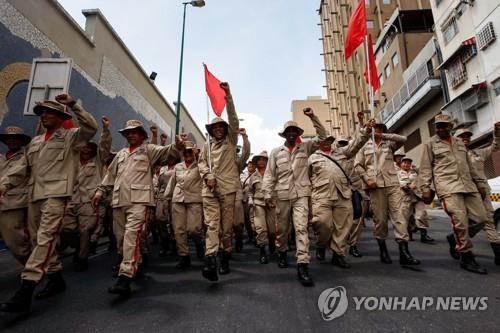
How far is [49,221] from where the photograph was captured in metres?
3.09

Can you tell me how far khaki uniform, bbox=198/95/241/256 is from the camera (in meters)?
4.02

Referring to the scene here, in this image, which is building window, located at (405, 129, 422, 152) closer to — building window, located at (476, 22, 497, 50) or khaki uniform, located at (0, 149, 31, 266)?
building window, located at (476, 22, 497, 50)

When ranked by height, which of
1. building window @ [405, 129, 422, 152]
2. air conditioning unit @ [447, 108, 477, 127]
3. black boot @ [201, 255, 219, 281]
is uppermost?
building window @ [405, 129, 422, 152]

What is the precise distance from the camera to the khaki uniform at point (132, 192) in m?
3.29

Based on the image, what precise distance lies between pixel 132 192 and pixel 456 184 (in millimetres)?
4317

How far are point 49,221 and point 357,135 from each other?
4.17 m

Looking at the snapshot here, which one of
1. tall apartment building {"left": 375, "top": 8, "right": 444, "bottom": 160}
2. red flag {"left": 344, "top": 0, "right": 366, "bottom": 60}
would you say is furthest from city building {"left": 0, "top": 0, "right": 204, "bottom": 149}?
tall apartment building {"left": 375, "top": 8, "right": 444, "bottom": 160}

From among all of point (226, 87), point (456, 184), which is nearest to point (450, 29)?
point (456, 184)

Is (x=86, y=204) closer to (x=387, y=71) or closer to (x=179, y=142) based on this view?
(x=179, y=142)

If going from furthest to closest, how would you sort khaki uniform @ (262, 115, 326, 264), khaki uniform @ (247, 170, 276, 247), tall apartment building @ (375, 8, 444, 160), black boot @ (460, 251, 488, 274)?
tall apartment building @ (375, 8, 444, 160), khaki uniform @ (247, 170, 276, 247), khaki uniform @ (262, 115, 326, 264), black boot @ (460, 251, 488, 274)

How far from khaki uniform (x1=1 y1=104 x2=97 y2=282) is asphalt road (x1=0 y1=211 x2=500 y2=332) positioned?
54cm

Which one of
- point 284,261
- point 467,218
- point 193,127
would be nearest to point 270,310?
point 284,261

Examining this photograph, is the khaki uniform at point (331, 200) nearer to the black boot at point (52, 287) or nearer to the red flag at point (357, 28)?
the red flag at point (357, 28)

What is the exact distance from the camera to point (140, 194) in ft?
11.7
